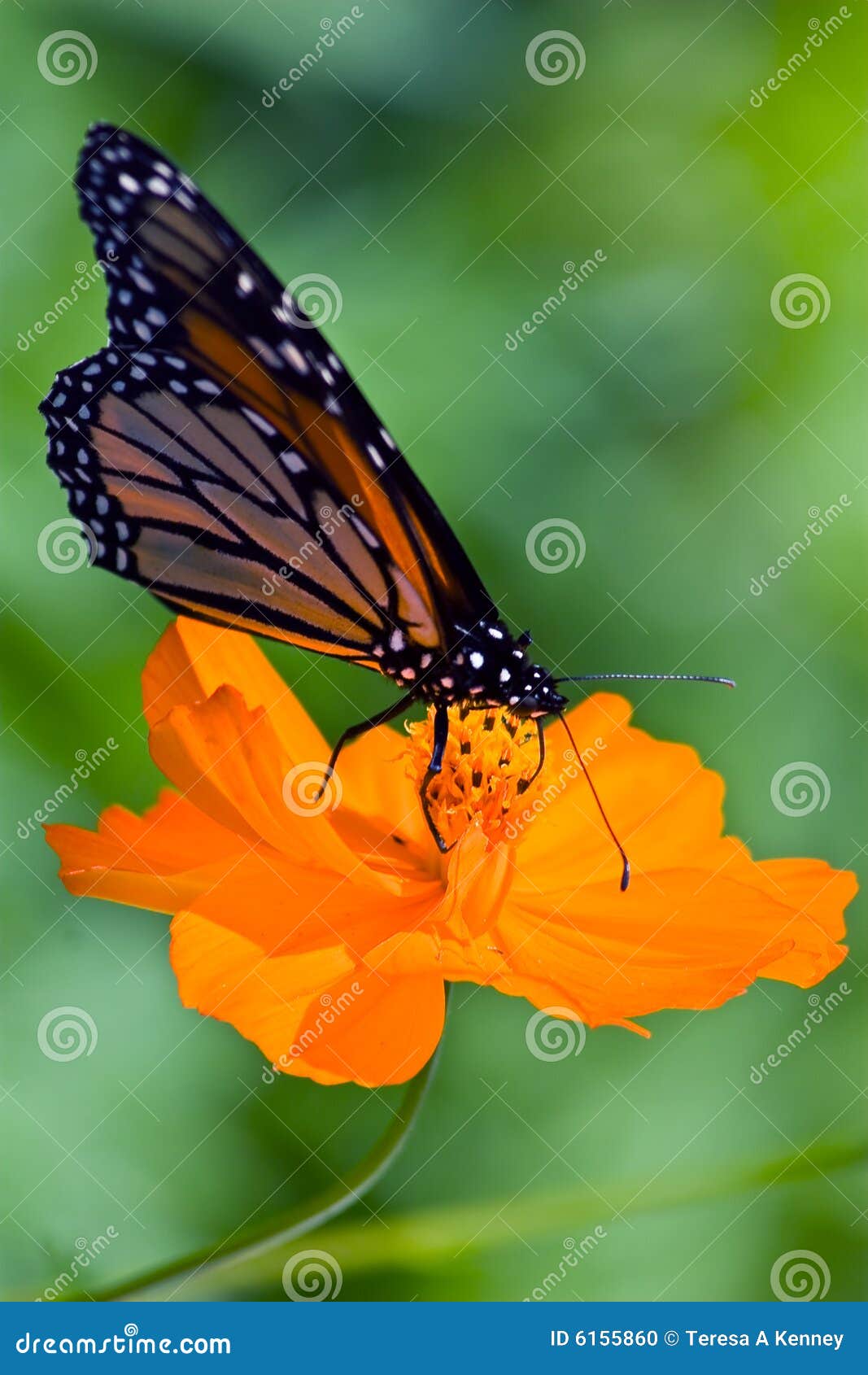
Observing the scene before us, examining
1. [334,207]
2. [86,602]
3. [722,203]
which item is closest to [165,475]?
[86,602]

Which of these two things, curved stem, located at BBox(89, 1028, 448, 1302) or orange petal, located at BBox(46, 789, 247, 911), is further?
orange petal, located at BBox(46, 789, 247, 911)

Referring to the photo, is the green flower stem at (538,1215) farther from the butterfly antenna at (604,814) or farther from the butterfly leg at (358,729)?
the butterfly leg at (358,729)

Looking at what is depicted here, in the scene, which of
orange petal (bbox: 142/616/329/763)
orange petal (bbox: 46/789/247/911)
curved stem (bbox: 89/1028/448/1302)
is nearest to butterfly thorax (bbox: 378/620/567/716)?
orange petal (bbox: 142/616/329/763)

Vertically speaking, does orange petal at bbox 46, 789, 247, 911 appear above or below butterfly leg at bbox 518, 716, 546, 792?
below

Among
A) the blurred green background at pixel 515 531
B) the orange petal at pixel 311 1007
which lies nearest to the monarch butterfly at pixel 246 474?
the blurred green background at pixel 515 531

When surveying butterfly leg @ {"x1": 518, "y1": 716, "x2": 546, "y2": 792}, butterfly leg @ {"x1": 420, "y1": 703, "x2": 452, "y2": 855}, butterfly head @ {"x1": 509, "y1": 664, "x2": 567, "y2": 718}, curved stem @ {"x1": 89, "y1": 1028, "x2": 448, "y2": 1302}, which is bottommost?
curved stem @ {"x1": 89, "y1": 1028, "x2": 448, "y2": 1302}

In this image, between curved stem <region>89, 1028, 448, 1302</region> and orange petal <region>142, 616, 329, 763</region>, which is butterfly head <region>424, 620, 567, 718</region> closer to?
orange petal <region>142, 616, 329, 763</region>
